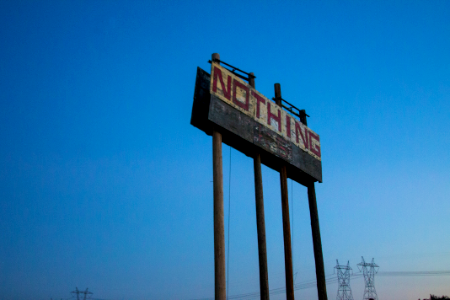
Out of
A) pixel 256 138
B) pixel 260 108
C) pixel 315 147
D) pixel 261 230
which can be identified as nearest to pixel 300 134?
pixel 315 147

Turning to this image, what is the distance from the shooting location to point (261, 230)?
8617 mm

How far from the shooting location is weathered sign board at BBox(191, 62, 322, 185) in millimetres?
8938

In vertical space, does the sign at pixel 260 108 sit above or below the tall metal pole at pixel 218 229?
above

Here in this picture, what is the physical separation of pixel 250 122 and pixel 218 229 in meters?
3.04

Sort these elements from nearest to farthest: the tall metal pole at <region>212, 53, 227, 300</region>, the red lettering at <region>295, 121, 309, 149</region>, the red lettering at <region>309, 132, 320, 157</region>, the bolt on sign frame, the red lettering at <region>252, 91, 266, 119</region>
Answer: the tall metal pole at <region>212, 53, 227, 300</region>, the bolt on sign frame, the red lettering at <region>252, 91, 266, 119</region>, the red lettering at <region>295, 121, 309, 149</region>, the red lettering at <region>309, 132, 320, 157</region>

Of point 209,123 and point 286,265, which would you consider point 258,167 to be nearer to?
point 209,123

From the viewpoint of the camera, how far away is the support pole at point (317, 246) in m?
10.5

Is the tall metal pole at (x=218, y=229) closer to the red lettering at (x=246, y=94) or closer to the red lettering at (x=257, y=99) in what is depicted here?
the red lettering at (x=246, y=94)

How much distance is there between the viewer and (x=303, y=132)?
457 inches

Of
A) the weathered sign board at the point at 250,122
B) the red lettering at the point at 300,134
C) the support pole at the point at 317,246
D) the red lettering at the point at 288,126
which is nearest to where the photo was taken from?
the weathered sign board at the point at 250,122

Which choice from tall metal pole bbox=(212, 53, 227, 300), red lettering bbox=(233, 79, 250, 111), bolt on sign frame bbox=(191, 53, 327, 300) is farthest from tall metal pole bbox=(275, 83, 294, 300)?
tall metal pole bbox=(212, 53, 227, 300)

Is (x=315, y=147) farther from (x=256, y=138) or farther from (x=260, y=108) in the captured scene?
(x=256, y=138)

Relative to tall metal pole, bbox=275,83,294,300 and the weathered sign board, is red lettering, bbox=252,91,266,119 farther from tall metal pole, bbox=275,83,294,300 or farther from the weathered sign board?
tall metal pole, bbox=275,83,294,300

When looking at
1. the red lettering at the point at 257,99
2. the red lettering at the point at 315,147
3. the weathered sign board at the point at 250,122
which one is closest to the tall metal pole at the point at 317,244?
the weathered sign board at the point at 250,122
